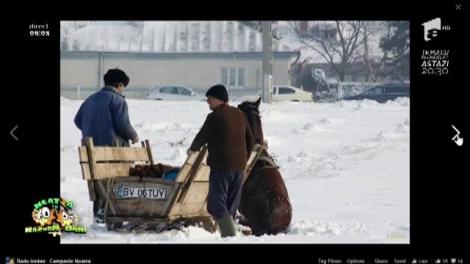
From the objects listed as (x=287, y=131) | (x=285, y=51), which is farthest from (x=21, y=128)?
(x=285, y=51)

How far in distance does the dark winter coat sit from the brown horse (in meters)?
0.92

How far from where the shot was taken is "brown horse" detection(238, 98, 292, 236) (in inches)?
445

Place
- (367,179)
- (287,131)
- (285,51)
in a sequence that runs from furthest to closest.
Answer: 1. (285,51)
2. (287,131)
3. (367,179)

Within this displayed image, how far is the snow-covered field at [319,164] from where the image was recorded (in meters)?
10.7

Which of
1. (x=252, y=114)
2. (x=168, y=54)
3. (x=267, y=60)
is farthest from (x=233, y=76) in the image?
(x=252, y=114)

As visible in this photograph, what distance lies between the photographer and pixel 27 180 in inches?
356

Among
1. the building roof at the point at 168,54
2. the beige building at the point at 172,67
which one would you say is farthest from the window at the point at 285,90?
the building roof at the point at 168,54

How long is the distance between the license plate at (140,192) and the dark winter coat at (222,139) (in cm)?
59

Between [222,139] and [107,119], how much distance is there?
61.1 inches

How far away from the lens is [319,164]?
18016 millimetres

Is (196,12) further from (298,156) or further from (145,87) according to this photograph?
(145,87)

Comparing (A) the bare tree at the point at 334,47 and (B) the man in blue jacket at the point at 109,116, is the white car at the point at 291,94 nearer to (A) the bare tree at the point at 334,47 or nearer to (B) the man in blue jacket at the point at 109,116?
(A) the bare tree at the point at 334,47

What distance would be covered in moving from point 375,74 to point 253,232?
108 feet
